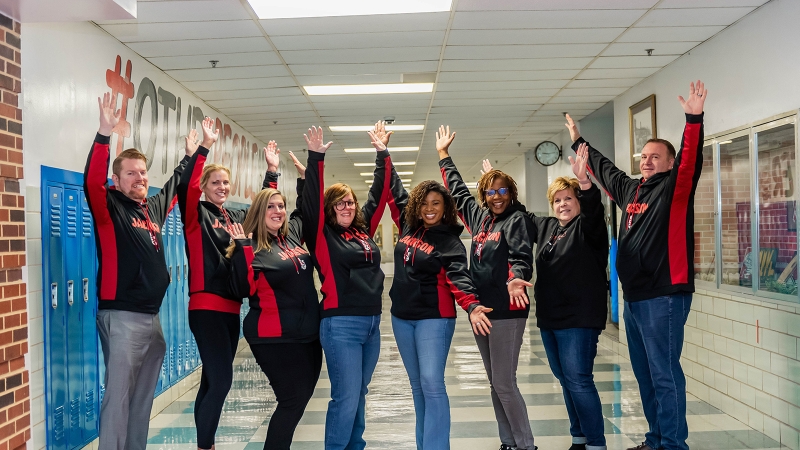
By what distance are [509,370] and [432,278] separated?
66cm

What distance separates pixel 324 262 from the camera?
11.0 feet

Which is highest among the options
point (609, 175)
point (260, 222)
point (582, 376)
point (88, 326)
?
point (609, 175)

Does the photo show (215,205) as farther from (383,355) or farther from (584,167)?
(383,355)

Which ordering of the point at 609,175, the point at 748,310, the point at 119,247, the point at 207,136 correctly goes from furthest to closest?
the point at 748,310, the point at 609,175, the point at 207,136, the point at 119,247

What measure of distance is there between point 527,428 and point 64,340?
2.58 meters

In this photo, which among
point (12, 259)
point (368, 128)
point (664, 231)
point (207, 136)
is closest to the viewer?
point (12, 259)

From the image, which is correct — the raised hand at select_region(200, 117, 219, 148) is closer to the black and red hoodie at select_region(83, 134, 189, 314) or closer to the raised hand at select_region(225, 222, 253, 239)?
the black and red hoodie at select_region(83, 134, 189, 314)

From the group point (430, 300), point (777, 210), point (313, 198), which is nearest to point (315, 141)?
point (313, 198)

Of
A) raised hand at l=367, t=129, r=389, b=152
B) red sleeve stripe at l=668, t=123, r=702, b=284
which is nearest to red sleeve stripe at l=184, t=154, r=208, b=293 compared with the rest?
raised hand at l=367, t=129, r=389, b=152

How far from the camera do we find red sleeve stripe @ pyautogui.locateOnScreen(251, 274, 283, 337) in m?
3.17

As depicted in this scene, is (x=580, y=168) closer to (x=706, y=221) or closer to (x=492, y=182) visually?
(x=492, y=182)

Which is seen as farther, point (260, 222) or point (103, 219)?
point (260, 222)

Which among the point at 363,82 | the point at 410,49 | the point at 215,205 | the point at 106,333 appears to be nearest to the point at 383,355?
the point at 363,82

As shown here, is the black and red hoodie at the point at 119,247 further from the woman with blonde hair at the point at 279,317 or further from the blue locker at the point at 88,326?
the blue locker at the point at 88,326
